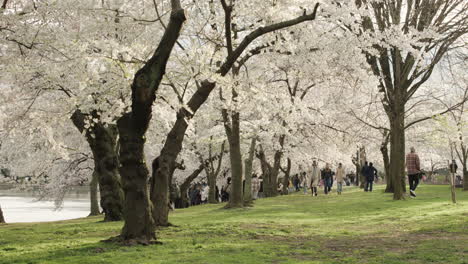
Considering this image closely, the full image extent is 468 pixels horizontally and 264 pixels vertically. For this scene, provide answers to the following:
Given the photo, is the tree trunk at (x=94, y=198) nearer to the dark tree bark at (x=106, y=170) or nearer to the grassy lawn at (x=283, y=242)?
the dark tree bark at (x=106, y=170)

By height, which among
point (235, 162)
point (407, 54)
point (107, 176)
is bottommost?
point (107, 176)

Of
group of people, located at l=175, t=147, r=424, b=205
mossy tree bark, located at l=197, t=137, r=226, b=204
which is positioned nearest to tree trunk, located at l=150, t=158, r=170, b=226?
group of people, located at l=175, t=147, r=424, b=205

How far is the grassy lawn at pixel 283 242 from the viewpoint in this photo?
30.2ft

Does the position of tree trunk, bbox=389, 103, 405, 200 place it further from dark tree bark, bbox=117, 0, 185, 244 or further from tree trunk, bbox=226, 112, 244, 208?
dark tree bark, bbox=117, 0, 185, 244

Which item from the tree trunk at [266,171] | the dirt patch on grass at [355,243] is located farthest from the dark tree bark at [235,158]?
the tree trunk at [266,171]

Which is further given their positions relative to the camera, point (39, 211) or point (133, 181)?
point (39, 211)

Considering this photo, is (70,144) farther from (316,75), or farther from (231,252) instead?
(231,252)

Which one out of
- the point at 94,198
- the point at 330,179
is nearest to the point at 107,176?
the point at 94,198

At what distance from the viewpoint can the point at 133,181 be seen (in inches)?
437

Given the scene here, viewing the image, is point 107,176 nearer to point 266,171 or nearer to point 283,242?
point 283,242

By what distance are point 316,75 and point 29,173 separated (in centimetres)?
2796

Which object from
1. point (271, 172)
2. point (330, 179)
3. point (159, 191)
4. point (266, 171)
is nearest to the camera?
point (159, 191)

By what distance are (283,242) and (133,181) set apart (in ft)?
10.9

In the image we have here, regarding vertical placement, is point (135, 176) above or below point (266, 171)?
below
